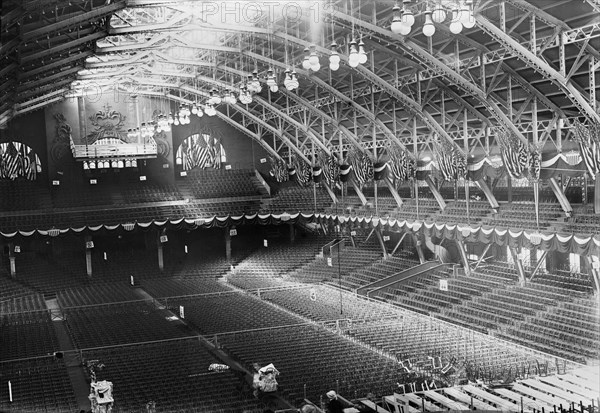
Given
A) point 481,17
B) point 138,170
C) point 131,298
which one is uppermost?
point 481,17

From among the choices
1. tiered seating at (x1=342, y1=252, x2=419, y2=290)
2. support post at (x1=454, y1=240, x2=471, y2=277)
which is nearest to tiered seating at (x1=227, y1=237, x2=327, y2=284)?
tiered seating at (x1=342, y1=252, x2=419, y2=290)

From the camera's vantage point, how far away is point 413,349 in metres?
23.5

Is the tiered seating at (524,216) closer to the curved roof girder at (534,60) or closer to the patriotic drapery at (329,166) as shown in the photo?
the curved roof girder at (534,60)

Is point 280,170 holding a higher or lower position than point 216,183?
higher

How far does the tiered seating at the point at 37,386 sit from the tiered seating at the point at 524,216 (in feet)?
61.2

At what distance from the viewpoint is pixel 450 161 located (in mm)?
32500

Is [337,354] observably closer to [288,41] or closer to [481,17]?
[481,17]

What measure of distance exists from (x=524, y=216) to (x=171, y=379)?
58.9 ft

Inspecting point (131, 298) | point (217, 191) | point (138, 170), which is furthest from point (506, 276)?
point (138, 170)

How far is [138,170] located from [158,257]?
578 cm

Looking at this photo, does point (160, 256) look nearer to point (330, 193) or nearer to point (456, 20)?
point (330, 193)

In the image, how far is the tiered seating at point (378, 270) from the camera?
38.8 metres

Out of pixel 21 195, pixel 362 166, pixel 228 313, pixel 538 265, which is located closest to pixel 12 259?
pixel 21 195

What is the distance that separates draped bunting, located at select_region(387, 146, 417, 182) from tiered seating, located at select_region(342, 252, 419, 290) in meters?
5.21
